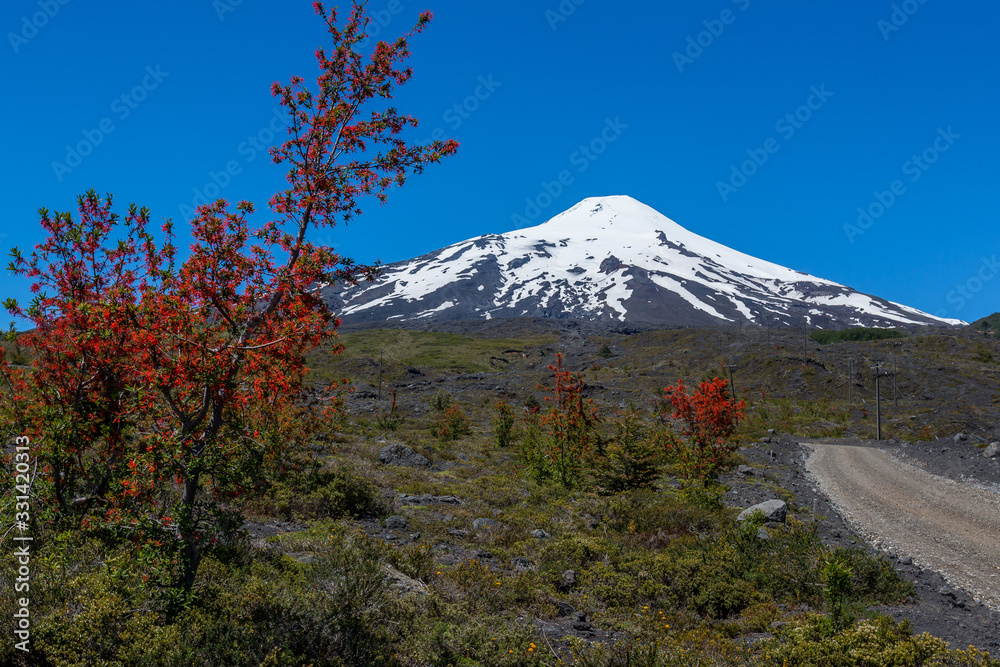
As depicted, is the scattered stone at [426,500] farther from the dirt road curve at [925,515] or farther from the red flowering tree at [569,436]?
the dirt road curve at [925,515]

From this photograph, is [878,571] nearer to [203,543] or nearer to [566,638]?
[566,638]

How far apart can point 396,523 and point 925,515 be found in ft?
48.1

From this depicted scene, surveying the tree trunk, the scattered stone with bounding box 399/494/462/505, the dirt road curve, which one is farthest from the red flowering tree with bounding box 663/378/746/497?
the tree trunk

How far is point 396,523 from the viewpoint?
11.1 metres

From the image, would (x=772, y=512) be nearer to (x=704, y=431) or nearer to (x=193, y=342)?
(x=704, y=431)

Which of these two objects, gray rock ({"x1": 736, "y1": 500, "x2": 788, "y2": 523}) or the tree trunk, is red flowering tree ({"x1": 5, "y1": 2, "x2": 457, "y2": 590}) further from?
gray rock ({"x1": 736, "y1": 500, "x2": 788, "y2": 523})

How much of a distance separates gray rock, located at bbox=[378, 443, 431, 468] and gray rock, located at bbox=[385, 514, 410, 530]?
7.33 meters

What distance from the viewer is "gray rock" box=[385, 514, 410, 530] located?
36.0ft

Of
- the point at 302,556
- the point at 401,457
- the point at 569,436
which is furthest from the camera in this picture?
the point at 401,457

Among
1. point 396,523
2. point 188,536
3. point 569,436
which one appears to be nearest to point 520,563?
point 396,523

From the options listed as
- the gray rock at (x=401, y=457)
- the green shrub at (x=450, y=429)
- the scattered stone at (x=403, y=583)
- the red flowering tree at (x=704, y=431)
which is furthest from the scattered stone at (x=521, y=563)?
the green shrub at (x=450, y=429)

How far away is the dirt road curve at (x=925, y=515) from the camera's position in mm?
10469

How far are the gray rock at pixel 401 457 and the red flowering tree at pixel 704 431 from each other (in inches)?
346

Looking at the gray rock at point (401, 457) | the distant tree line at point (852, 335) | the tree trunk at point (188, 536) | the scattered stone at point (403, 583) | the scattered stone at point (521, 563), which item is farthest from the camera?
the distant tree line at point (852, 335)
